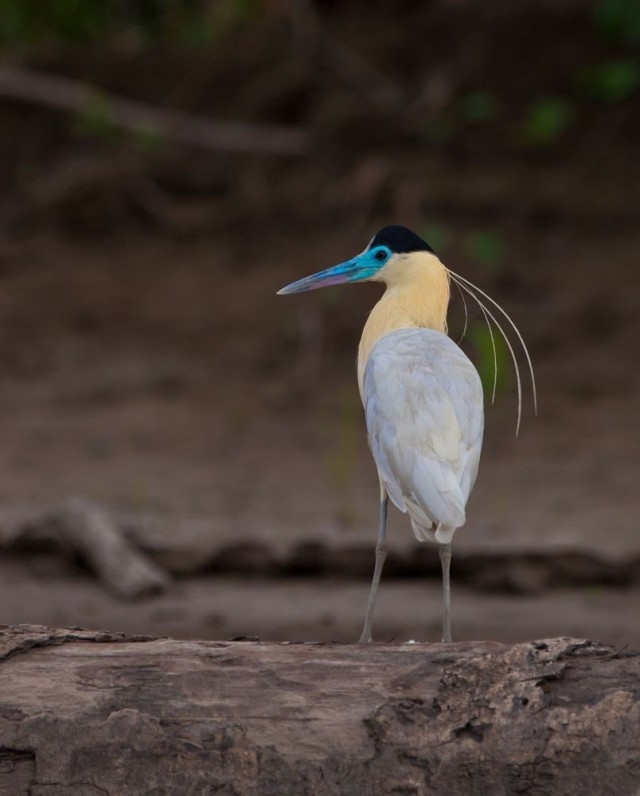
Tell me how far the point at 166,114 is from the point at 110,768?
8851 millimetres

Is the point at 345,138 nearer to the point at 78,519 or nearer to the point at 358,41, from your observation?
the point at 358,41

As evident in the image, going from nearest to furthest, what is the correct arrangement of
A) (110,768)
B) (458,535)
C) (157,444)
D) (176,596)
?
(110,768) → (176,596) → (458,535) → (157,444)

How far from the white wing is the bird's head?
297mm

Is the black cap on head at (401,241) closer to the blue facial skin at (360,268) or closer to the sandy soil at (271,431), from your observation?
the blue facial skin at (360,268)

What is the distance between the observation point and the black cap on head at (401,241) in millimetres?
3773

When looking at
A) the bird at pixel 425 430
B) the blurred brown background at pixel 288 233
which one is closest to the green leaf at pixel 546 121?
the blurred brown background at pixel 288 233

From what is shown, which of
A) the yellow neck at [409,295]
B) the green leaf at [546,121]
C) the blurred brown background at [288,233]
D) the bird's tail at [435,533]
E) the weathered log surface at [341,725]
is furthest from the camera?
the green leaf at [546,121]

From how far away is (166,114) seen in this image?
1109cm

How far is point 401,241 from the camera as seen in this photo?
3.78 m

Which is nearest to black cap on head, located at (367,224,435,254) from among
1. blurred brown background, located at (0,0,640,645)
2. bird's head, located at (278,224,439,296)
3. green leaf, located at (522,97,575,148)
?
bird's head, located at (278,224,439,296)

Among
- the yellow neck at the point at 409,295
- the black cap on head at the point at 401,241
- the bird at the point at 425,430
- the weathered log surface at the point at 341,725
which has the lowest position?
the weathered log surface at the point at 341,725

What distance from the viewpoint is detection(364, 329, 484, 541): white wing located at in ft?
10.9

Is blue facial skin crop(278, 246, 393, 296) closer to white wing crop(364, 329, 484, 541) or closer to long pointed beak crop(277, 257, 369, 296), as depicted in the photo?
long pointed beak crop(277, 257, 369, 296)

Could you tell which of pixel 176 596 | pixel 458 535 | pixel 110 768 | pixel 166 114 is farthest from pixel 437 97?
pixel 110 768
